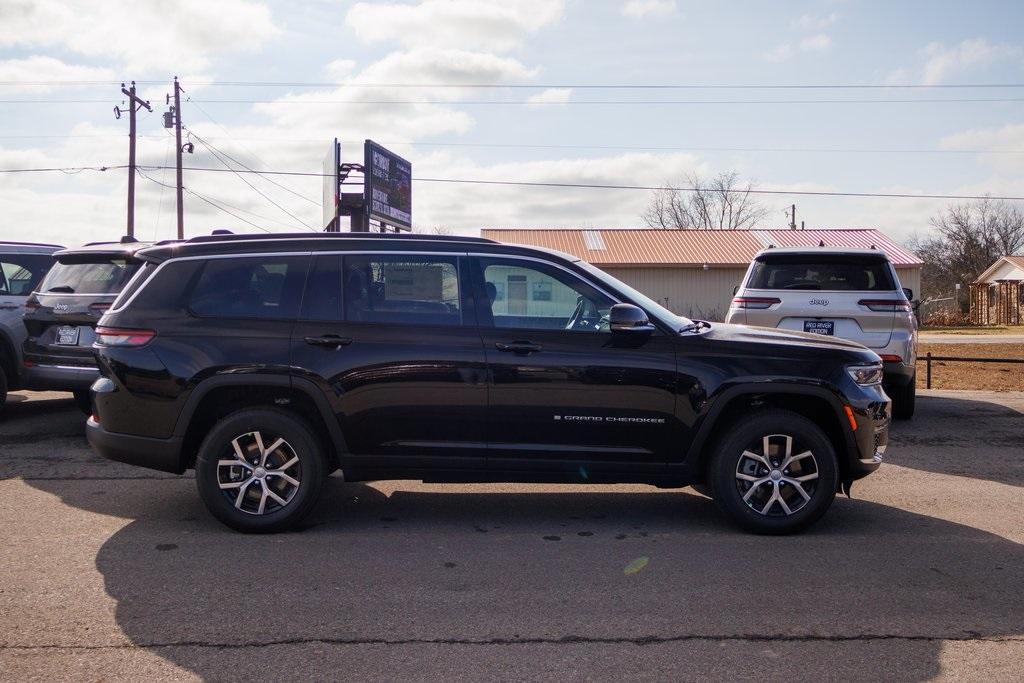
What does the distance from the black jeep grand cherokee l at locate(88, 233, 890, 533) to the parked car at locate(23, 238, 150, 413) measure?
11.4 ft

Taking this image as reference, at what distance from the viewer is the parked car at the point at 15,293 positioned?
1006cm

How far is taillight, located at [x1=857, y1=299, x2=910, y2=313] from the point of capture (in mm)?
9320

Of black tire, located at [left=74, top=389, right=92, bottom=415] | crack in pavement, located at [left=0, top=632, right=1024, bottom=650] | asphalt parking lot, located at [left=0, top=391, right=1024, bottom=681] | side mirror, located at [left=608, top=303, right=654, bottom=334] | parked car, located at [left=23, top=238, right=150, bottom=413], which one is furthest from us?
black tire, located at [left=74, top=389, right=92, bottom=415]

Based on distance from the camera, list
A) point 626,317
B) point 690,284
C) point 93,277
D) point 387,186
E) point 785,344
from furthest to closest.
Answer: point 690,284
point 387,186
point 93,277
point 785,344
point 626,317

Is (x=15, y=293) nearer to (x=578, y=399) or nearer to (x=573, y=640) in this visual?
(x=578, y=399)

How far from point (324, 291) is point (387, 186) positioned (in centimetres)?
3026

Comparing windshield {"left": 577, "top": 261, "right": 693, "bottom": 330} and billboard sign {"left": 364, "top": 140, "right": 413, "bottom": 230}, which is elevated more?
billboard sign {"left": 364, "top": 140, "right": 413, "bottom": 230}

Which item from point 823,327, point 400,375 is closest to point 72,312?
point 400,375

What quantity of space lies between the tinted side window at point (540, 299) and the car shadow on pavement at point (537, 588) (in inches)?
52.8

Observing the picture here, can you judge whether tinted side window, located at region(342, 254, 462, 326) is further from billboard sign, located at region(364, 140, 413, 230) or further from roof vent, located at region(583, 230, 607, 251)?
roof vent, located at region(583, 230, 607, 251)

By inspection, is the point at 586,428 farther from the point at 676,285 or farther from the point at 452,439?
the point at 676,285

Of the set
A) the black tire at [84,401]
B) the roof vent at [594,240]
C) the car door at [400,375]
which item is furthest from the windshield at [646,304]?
the roof vent at [594,240]

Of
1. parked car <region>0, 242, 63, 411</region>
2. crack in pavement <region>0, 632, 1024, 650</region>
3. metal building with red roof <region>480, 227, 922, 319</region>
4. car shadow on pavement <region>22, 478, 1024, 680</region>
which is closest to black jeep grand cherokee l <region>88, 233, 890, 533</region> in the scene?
car shadow on pavement <region>22, 478, 1024, 680</region>

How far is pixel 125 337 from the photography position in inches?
236
